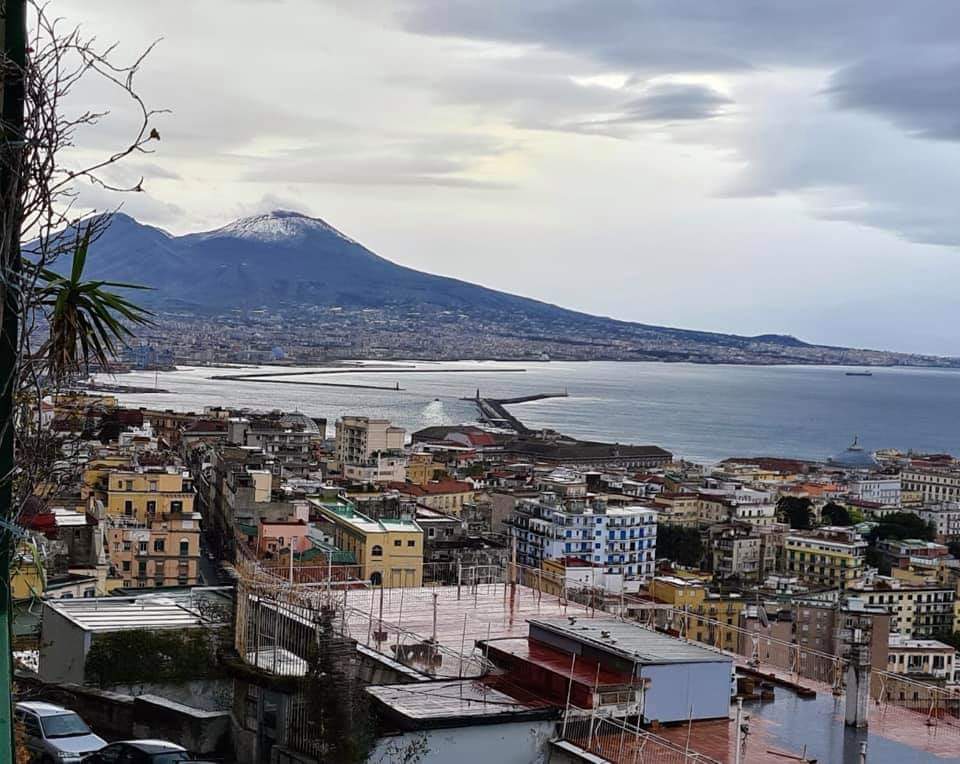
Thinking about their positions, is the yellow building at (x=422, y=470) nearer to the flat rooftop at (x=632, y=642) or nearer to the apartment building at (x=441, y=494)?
the apartment building at (x=441, y=494)

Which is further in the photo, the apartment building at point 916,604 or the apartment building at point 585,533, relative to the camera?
the apartment building at point 585,533

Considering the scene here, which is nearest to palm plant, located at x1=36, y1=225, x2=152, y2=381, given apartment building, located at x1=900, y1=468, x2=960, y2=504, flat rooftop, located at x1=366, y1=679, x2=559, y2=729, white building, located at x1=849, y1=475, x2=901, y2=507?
flat rooftop, located at x1=366, y1=679, x2=559, y2=729

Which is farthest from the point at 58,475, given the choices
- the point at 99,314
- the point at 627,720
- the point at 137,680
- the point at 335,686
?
the point at 137,680

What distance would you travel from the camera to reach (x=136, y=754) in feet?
17.4

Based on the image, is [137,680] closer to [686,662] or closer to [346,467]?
[686,662]

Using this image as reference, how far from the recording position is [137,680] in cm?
745

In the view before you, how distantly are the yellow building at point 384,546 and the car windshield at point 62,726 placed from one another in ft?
40.8

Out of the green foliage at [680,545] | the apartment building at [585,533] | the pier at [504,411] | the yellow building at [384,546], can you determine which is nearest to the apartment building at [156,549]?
the yellow building at [384,546]

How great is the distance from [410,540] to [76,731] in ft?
46.0

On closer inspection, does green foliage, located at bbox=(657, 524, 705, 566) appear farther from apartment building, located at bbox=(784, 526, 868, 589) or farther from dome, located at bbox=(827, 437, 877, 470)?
dome, located at bbox=(827, 437, 877, 470)

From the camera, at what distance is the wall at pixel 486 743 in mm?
5438

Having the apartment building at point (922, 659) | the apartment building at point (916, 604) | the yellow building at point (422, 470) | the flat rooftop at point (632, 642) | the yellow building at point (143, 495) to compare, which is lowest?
the apartment building at point (916, 604)

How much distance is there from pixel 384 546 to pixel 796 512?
24.0 m

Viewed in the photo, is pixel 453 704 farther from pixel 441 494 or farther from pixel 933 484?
pixel 933 484
